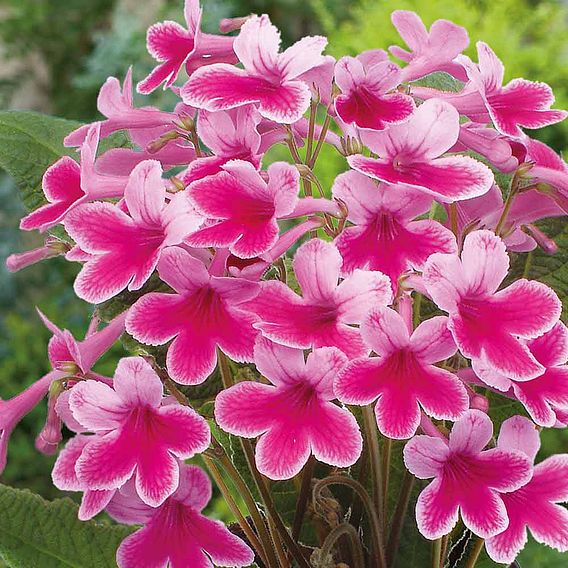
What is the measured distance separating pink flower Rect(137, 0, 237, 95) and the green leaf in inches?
10.3

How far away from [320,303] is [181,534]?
17 cm

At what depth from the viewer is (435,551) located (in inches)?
20.8

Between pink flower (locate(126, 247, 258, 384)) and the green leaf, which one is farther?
the green leaf

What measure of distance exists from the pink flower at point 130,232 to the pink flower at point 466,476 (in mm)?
150

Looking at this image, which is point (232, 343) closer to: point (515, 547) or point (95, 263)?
point (95, 263)

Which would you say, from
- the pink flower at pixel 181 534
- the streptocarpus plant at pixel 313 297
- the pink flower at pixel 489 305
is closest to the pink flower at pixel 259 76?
the streptocarpus plant at pixel 313 297

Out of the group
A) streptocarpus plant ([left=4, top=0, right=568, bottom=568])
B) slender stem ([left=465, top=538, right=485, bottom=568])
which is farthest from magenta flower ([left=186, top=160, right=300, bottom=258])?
slender stem ([left=465, top=538, right=485, bottom=568])

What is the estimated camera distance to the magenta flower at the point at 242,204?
0.42m

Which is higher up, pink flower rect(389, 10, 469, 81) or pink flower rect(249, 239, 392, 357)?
pink flower rect(389, 10, 469, 81)

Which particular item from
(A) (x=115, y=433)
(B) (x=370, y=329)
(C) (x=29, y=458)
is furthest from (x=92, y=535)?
(C) (x=29, y=458)

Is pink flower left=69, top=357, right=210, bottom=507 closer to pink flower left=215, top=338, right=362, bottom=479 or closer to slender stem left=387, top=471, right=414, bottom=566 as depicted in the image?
pink flower left=215, top=338, right=362, bottom=479

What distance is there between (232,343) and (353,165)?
99mm

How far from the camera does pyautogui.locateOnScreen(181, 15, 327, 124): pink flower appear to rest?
17.6 inches

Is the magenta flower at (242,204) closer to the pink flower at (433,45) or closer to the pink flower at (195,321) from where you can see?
the pink flower at (195,321)
